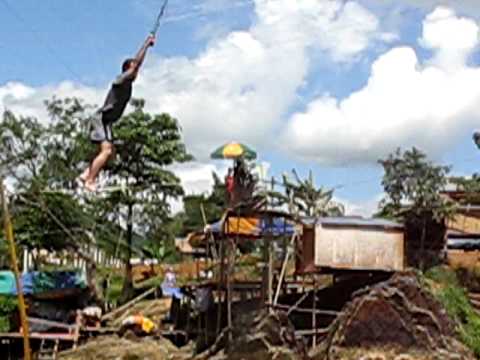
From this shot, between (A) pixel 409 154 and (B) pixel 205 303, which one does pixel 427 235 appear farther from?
(B) pixel 205 303

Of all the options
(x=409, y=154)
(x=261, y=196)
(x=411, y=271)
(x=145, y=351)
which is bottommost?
(x=145, y=351)

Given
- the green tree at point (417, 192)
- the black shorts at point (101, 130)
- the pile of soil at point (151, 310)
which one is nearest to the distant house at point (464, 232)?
the green tree at point (417, 192)

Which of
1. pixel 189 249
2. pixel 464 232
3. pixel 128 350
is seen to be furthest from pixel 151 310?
pixel 464 232

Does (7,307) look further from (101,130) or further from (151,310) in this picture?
(101,130)

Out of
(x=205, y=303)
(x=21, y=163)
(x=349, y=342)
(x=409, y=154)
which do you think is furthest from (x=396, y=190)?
(x=21, y=163)

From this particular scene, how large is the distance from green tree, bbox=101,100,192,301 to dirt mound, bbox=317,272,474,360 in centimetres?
1310

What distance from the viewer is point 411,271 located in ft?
51.3

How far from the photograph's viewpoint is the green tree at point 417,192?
20.3 m

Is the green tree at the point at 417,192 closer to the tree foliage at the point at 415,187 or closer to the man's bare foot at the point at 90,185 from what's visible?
the tree foliage at the point at 415,187

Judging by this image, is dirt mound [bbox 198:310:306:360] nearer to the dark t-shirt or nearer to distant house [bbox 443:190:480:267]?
the dark t-shirt

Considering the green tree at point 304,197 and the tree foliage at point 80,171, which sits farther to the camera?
the tree foliage at point 80,171

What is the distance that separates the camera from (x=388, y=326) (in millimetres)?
14406

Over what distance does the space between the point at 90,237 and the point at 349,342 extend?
13.7m

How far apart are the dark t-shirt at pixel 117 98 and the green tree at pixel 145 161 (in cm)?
1671
